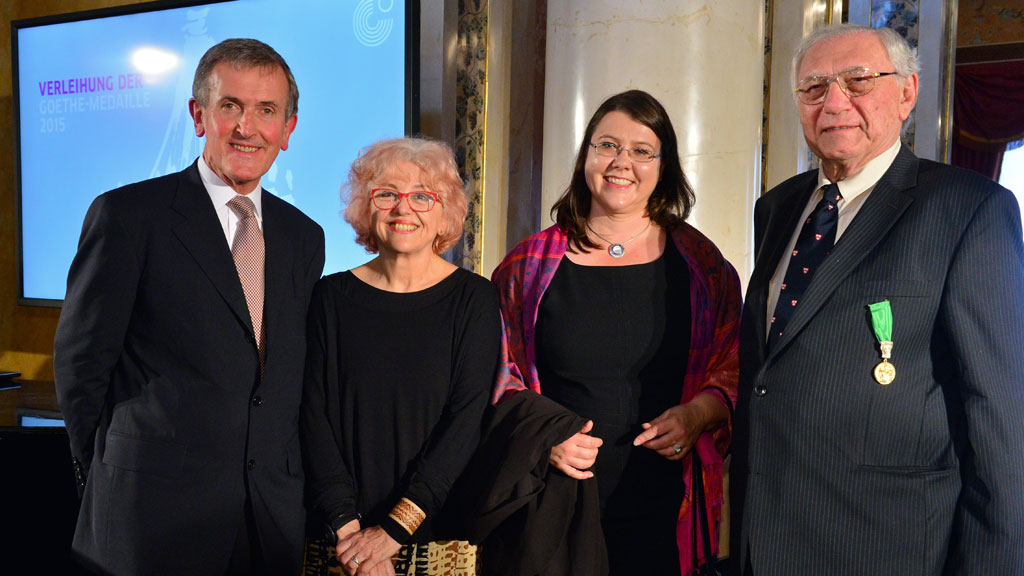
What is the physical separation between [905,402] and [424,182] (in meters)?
1.22

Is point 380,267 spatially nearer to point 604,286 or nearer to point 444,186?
point 444,186

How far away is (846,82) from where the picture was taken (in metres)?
1.78

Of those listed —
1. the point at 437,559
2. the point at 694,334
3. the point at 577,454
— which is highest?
the point at 694,334

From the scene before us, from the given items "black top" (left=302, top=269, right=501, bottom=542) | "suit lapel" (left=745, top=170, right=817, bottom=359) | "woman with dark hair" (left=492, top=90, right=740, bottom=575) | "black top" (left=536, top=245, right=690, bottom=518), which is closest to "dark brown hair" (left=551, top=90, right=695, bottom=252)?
"woman with dark hair" (left=492, top=90, right=740, bottom=575)

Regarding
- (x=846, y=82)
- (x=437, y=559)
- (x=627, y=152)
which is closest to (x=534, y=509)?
(x=437, y=559)

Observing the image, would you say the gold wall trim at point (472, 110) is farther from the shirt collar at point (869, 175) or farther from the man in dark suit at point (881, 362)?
the shirt collar at point (869, 175)

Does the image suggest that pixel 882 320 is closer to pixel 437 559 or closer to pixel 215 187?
pixel 437 559

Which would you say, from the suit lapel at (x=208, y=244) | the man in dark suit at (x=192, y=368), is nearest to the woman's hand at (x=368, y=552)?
the man in dark suit at (x=192, y=368)

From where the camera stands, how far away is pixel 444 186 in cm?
214

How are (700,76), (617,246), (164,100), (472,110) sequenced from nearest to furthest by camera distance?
(617,246) → (700,76) → (472,110) → (164,100)

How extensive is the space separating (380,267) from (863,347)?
117cm

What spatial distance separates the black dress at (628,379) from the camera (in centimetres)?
209

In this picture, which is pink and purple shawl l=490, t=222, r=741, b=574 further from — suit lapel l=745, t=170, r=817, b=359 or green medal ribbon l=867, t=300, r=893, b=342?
green medal ribbon l=867, t=300, r=893, b=342

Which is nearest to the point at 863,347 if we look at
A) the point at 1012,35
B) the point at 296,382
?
the point at 296,382
